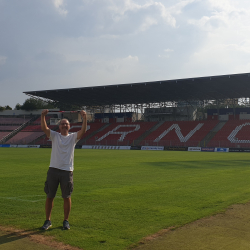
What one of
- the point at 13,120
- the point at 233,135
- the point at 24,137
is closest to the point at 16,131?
the point at 24,137

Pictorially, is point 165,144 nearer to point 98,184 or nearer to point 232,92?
point 232,92

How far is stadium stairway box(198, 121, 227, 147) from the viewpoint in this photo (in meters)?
52.3

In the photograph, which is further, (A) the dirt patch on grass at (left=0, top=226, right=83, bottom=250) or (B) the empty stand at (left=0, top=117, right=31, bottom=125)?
(B) the empty stand at (left=0, top=117, right=31, bottom=125)

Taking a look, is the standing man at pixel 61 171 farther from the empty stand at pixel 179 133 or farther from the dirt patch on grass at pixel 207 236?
the empty stand at pixel 179 133

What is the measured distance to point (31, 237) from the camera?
5902 mm

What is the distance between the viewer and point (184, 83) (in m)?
56.0

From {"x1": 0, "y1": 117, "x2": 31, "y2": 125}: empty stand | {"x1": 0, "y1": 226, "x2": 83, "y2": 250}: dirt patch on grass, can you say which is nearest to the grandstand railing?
{"x1": 0, "y1": 117, "x2": 31, "y2": 125}: empty stand

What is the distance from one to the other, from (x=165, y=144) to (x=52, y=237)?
48315 mm

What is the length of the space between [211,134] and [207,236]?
174ft

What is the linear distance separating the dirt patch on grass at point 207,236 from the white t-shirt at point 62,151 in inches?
87.7

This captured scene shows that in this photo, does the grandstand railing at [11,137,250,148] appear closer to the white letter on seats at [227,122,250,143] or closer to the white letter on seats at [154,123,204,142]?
the white letter on seats at [154,123,204,142]

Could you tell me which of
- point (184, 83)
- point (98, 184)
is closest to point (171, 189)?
point (98, 184)

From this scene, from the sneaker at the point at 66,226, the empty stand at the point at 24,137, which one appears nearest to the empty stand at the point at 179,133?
the empty stand at the point at 24,137

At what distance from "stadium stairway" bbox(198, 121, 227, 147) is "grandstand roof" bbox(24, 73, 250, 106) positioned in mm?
6336
